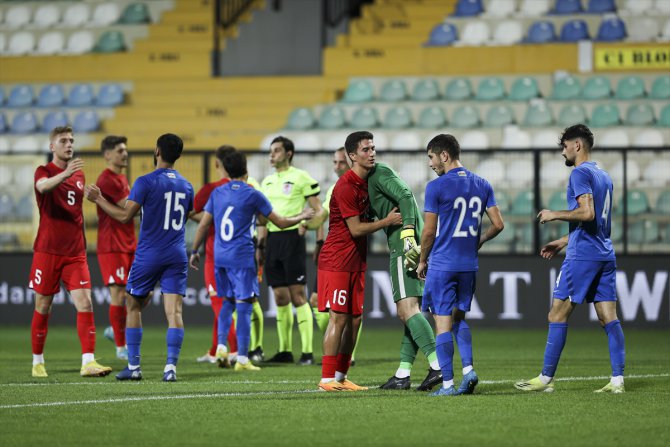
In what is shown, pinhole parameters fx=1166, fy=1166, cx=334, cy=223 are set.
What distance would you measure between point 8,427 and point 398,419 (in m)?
2.49

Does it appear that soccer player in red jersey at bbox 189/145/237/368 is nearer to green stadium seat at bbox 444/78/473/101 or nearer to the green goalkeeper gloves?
the green goalkeeper gloves

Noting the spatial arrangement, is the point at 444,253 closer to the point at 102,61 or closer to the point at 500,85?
the point at 500,85

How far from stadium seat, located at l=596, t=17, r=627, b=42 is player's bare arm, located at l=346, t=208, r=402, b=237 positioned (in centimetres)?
1414

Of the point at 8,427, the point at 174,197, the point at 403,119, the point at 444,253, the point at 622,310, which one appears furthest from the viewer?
the point at 403,119

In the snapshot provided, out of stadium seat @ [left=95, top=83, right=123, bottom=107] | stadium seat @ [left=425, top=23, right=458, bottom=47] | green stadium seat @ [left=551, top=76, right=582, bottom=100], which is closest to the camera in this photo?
green stadium seat @ [left=551, top=76, right=582, bottom=100]

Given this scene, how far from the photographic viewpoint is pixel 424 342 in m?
9.29

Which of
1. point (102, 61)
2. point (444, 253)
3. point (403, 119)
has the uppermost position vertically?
point (102, 61)

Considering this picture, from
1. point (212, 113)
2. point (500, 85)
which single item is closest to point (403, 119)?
point (500, 85)

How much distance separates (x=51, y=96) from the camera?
2453 centimetres

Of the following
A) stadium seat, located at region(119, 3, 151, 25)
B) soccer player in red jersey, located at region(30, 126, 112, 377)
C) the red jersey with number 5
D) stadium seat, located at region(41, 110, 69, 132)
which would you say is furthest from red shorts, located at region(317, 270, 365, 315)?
stadium seat, located at region(119, 3, 151, 25)

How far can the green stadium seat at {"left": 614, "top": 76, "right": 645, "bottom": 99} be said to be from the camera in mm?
21219

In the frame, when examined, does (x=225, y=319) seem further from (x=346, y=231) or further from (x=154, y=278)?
(x=346, y=231)

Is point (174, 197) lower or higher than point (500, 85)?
lower

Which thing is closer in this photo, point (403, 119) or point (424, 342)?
point (424, 342)
